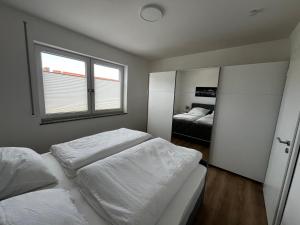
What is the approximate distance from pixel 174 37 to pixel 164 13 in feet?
2.17

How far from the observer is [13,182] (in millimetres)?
950

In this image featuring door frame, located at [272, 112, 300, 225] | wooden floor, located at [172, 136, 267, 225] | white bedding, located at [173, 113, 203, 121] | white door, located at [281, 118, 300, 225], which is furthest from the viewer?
white bedding, located at [173, 113, 203, 121]

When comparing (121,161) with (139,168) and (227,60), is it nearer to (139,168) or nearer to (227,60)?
(139,168)

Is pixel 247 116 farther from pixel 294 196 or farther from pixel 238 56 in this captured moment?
pixel 294 196

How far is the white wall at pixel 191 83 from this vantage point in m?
2.42

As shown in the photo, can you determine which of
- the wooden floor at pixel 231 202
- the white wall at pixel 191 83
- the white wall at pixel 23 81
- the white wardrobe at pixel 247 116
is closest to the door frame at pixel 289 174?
the wooden floor at pixel 231 202

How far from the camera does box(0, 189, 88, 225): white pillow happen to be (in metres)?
0.65

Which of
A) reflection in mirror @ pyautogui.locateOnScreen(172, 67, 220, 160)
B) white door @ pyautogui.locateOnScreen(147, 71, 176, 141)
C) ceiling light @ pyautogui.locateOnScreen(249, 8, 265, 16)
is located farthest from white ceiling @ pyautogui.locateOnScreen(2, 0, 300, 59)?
white door @ pyautogui.locateOnScreen(147, 71, 176, 141)

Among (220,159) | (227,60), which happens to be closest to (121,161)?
(220,159)

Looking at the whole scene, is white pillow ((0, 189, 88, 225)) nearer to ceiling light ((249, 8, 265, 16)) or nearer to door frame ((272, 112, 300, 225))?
door frame ((272, 112, 300, 225))

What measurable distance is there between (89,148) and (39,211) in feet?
2.89

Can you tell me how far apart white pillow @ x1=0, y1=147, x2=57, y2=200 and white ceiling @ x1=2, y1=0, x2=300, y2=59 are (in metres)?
1.59

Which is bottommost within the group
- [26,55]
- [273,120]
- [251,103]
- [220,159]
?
[220,159]

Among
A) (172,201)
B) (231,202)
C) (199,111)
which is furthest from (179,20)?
(231,202)
